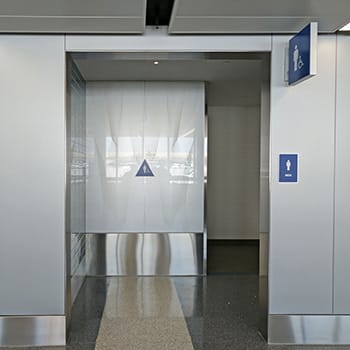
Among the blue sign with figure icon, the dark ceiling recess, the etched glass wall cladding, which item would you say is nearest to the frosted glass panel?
the etched glass wall cladding

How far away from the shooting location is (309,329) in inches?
171

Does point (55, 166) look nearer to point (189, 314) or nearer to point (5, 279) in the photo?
point (5, 279)

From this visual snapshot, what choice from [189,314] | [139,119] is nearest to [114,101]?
[139,119]

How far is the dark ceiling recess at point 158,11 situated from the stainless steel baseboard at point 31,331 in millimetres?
3069

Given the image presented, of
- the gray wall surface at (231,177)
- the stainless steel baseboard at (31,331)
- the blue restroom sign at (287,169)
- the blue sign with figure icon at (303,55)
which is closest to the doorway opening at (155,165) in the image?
the blue restroom sign at (287,169)

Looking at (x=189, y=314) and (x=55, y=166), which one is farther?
(x=189, y=314)

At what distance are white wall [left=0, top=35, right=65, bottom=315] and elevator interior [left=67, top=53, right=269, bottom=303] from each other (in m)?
0.18

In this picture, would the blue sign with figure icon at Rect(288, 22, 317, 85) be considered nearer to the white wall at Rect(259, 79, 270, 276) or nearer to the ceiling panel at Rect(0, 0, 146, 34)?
the white wall at Rect(259, 79, 270, 276)

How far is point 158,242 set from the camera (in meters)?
6.88

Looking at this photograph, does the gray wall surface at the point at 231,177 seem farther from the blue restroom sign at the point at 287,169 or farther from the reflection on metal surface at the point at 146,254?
the blue restroom sign at the point at 287,169

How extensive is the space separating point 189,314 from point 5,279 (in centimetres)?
196

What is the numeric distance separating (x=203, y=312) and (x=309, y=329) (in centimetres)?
127

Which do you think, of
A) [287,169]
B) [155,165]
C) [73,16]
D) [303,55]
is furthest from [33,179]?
[155,165]

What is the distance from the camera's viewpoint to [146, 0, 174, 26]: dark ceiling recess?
4.67 meters
